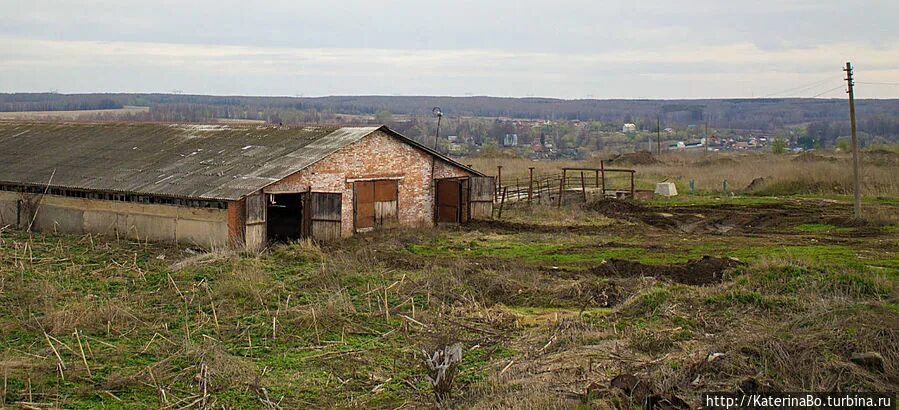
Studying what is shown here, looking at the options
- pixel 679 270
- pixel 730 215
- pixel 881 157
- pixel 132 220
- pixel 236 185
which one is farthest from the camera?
pixel 881 157

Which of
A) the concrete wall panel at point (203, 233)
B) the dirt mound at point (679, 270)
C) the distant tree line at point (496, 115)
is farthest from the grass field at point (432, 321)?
the distant tree line at point (496, 115)

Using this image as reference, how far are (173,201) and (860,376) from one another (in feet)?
58.9

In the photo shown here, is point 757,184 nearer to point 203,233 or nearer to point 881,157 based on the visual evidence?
point 881,157

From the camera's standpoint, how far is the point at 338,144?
26125mm

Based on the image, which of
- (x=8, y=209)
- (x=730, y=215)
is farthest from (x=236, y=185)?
(x=730, y=215)

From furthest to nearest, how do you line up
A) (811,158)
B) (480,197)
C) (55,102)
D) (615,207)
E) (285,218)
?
(55,102) < (811,158) < (615,207) < (480,197) < (285,218)

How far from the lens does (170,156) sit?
2830 cm

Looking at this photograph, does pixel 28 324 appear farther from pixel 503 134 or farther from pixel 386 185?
pixel 503 134

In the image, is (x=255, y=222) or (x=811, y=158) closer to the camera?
(x=255, y=222)

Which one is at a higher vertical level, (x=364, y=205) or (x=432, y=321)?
(x=364, y=205)

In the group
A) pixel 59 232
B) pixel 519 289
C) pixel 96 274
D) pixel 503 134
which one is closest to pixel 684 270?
pixel 519 289

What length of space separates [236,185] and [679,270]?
11.2 meters

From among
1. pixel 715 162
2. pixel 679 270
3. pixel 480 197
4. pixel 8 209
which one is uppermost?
pixel 715 162

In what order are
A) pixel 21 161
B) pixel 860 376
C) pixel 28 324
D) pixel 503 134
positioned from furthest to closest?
pixel 503 134 < pixel 21 161 < pixel 28 324 < pixel 860 376
